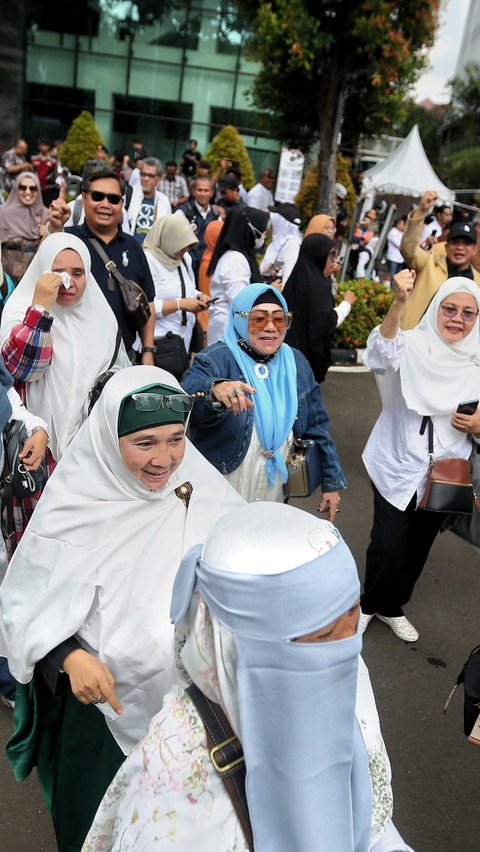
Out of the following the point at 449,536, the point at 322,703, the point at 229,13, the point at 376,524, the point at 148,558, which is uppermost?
the point at 229,13

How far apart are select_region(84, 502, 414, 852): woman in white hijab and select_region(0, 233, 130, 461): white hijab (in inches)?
94.1

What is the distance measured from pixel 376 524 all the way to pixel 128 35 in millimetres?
23853

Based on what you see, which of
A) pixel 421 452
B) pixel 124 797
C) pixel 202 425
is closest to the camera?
pixel 124 797

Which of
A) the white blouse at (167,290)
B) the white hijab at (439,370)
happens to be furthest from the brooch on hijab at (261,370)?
the white blouse at (167,290)

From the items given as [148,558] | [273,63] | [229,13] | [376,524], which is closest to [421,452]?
[376,524]

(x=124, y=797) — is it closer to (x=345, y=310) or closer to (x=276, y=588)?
(x=276, y=588)

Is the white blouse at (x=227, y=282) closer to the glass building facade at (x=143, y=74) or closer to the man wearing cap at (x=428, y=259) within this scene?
the man wearing cap at (x=428, y=259)

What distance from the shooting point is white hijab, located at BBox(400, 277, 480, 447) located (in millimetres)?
3865

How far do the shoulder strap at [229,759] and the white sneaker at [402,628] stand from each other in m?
3.07

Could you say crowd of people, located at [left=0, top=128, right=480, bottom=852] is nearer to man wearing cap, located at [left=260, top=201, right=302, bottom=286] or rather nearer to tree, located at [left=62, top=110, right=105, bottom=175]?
man wearing cap, located at [left=260, top=201, right=302, bottom=286]

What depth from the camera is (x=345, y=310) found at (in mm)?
5867

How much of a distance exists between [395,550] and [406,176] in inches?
652

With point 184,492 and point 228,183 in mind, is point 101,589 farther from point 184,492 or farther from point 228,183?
point 228,183

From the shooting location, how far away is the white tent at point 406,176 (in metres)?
18.8
